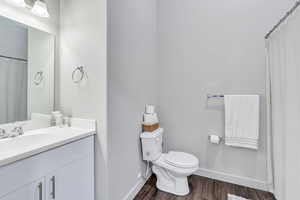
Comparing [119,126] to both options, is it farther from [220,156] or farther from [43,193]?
[220,156]

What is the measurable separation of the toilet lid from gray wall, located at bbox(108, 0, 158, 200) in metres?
0.39

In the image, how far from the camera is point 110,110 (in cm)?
131

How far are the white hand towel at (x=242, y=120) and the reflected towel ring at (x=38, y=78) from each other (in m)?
2.12

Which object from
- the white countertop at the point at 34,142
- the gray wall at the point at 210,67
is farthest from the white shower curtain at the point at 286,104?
the white countertop at the point at 34,142

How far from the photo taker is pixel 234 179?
1.93m

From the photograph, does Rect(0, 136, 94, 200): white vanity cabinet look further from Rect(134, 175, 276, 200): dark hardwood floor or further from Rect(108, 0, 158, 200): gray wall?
Rect(134, 175, 276, 200): dark hardwood floor

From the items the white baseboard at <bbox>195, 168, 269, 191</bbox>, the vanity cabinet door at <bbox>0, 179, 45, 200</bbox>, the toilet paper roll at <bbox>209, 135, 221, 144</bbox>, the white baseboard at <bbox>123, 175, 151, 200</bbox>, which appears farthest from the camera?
the toilet paper roll at <bbox>209, 135, 221, 144</bbox>

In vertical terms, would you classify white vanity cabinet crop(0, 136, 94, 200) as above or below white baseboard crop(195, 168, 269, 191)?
above

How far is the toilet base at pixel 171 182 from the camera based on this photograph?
171 centimetres

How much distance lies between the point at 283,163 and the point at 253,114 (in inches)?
24.2

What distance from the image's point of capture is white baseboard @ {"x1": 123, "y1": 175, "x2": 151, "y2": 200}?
1.58 metres

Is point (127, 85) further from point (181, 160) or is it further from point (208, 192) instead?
point (208, 192)

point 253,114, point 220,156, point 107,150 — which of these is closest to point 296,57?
point 253,114

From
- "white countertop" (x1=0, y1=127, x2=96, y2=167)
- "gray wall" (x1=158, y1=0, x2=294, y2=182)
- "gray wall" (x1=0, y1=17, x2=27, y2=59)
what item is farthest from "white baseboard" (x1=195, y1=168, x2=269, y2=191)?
"gray wall" (x1=0, y1=17, x2=27, y2=59)
